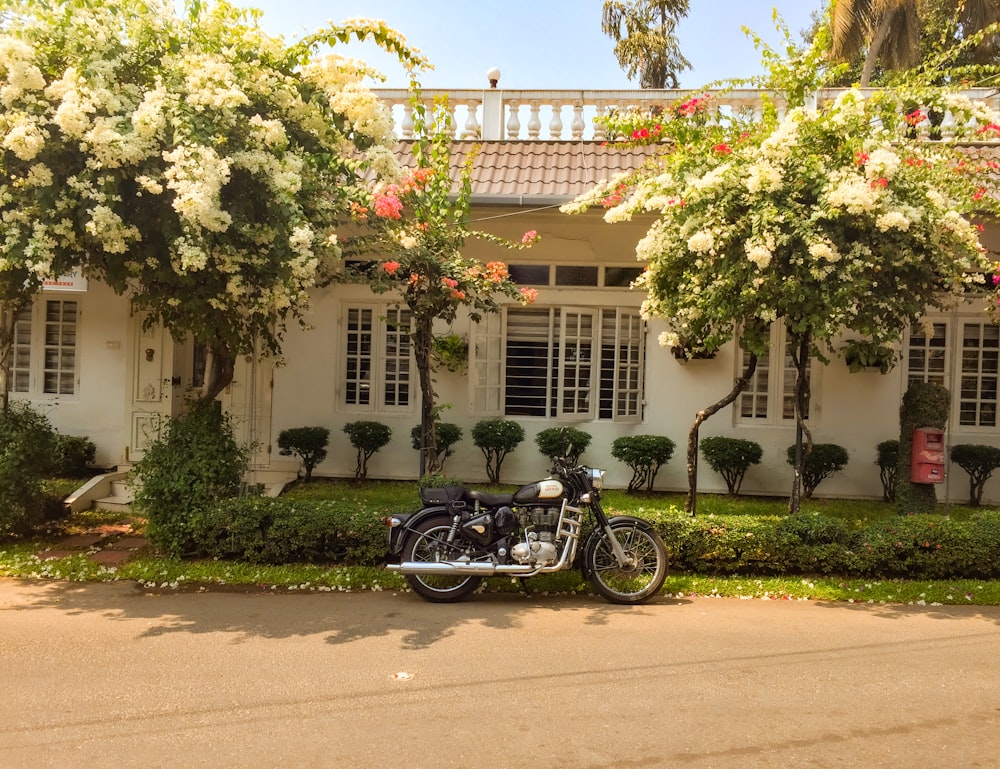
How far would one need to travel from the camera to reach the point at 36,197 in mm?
5816

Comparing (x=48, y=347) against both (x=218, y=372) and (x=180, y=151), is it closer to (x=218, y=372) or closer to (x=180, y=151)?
(x=218, y=372)

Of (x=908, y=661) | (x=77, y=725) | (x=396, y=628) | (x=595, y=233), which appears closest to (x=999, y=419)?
(x=595, y=233)

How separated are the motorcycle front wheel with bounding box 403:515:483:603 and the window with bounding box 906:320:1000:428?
23.5ft

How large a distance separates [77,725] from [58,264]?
376 centimetres

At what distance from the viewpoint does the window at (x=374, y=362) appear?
10617mm

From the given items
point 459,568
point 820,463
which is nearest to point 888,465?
point 820,463

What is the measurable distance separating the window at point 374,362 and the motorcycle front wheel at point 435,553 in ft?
15.2

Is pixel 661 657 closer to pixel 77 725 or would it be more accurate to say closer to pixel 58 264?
pixel 77 725

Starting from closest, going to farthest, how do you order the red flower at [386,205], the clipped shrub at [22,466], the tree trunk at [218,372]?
the red flower at [386,205]
the clipped shrub at [22,466]
the tree trunk at [218,372]

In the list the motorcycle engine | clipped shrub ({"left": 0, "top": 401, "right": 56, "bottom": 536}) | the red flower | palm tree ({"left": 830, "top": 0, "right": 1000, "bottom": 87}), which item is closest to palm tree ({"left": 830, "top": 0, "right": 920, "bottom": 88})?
palm tree ({"left": 830, "top": 0, "right": 1000, "bottom": 87})

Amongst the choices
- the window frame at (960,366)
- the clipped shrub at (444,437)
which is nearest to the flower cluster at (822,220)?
the window frame at (960,366)

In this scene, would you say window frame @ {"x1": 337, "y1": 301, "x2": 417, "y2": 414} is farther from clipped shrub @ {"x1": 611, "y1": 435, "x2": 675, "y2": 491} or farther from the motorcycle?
the motorcycle

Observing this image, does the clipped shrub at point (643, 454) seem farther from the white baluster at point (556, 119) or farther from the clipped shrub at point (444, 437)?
the white baluster at point (556, 119)

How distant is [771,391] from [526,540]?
5.49 meters
